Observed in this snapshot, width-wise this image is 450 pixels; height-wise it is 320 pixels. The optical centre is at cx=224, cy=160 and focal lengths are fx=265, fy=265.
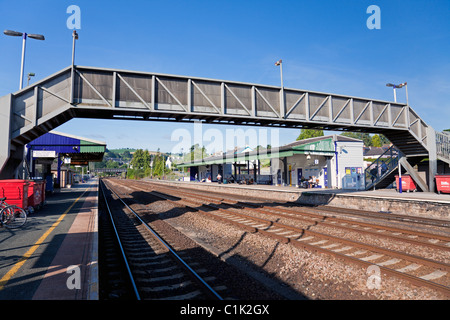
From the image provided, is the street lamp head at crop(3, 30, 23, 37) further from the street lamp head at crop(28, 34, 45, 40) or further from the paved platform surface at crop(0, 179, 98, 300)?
the paved platform surface at crop(0, 179, 98, 300)

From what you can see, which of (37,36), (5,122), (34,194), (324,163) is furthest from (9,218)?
(324,163)

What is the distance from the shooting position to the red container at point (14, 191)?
11.6 m

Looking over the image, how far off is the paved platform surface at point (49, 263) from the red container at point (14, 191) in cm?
288

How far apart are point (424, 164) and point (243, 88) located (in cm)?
1866

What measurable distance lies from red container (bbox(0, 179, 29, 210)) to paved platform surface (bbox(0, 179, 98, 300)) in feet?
9.44

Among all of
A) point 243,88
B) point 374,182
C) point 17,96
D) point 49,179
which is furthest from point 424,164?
point 49,179

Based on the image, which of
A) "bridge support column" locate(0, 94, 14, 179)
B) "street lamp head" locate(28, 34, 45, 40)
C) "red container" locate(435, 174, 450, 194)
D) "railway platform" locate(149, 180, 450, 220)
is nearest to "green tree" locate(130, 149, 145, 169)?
"railway platform" locate(149, 180, 450, 220)

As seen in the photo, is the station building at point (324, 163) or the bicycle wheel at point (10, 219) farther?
the station building at point (324, 163)

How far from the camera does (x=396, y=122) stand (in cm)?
1697

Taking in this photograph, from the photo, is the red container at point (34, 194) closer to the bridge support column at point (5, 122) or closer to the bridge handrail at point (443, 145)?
the bridge support column at point (5, 122)

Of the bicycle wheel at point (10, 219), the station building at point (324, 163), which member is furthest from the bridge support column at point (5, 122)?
the station building at point (324, 163)

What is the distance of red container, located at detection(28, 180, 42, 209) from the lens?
1316 centimetres

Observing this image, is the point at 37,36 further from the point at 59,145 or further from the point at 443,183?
the point at 443,183
